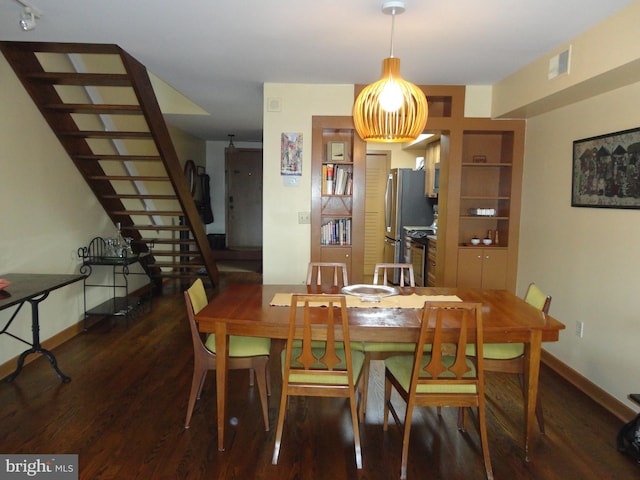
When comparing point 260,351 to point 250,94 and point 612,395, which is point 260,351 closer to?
point 612,395

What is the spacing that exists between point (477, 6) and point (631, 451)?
8.31ft

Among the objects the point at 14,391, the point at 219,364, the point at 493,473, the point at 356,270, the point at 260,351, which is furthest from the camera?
the point at 356,270

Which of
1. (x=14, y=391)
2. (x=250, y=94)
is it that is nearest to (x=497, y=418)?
(x=14, y=391)

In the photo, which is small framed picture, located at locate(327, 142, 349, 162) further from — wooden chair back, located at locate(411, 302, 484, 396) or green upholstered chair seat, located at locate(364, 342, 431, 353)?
wooden chair back, located at locate(411, 302, 484, 396)

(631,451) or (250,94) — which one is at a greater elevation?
(250,94)

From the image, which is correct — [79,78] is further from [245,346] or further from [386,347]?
[386,347]

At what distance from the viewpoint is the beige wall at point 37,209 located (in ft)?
10.4

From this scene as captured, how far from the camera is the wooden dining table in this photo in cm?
217

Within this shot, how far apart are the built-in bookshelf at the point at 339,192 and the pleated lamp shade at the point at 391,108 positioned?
1.70 metres

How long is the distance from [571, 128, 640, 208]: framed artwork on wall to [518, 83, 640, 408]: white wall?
0.20 feet

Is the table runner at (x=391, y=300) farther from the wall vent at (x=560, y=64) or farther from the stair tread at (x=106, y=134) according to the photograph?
the stair tread at (x=106, y=134)

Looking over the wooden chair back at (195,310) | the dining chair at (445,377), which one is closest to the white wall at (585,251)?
the dining chair at (445,377)

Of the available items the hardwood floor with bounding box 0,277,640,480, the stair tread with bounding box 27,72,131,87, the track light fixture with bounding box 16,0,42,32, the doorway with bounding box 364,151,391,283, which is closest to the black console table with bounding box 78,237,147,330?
the hardwood floor with bounding box 0,277,640,480

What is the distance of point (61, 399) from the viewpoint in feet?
9.33
